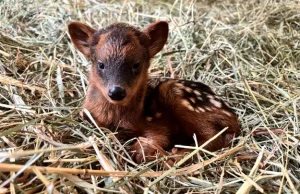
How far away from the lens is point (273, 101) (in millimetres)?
3633

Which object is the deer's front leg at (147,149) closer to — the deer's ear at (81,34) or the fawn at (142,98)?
the fawn at (142,98)

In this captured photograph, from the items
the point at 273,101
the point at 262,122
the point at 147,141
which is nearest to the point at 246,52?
the point at 273,101

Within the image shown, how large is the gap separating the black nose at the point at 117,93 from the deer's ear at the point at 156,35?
60 cm

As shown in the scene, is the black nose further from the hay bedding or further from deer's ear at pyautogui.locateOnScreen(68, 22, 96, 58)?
deer's ear at pyautogui.locateOnScreen(68, 22, 96, 58)

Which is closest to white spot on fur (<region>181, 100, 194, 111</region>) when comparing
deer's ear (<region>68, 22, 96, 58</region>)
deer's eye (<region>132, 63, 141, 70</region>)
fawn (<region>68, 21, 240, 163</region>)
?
fawn (<region>68, 21, 240, 163</region>)

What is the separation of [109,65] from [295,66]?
2.17 metres

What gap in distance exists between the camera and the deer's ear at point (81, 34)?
333cm

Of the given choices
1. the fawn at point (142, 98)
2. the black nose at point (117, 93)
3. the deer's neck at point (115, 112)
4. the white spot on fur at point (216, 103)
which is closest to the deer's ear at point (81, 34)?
the fawn at point (142, 98)

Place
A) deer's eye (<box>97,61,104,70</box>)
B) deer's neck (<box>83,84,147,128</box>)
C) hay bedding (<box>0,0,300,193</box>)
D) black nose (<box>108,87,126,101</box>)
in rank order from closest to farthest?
hay bedding (<box>0,0,300,193</box>) → black nose (<box>108,87,126,101</box>) → deer's eye (<box>97,61,104,70</box>) → deer's neck (<box>83,84,147,128</box>)

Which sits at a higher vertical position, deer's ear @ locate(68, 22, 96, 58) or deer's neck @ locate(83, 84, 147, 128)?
deer's ear @ locate(68, 22, 96, 58)

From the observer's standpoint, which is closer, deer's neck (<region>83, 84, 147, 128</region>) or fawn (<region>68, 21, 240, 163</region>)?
fawn (<region>68, 21, 240, 163</region>)

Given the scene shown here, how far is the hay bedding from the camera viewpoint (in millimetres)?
2492

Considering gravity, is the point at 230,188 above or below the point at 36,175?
below

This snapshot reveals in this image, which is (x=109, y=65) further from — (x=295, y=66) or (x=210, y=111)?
(x=295, y=66)
